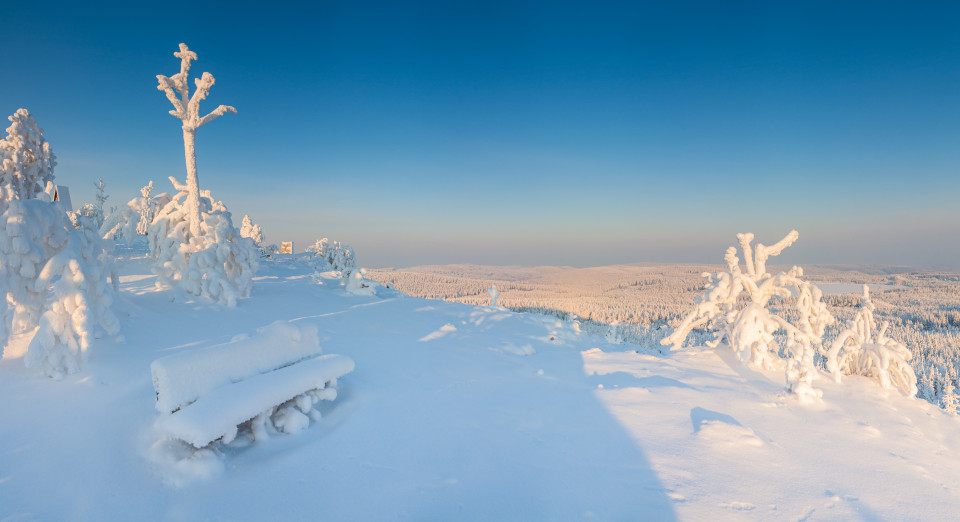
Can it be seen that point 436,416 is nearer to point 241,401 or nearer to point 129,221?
point 241,401

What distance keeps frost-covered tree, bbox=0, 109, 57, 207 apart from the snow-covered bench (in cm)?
1622

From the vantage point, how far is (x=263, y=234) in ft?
125

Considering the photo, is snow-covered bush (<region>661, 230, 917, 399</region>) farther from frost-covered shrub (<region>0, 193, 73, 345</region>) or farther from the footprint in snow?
frost-covered shrub (<region>0, 193, 73, 345</region>)

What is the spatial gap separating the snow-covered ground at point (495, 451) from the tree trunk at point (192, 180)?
718 cm

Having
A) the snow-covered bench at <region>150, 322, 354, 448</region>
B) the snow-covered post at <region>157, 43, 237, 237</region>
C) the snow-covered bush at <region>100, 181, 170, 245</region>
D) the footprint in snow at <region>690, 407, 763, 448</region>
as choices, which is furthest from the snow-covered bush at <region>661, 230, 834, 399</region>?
the snow-covered bush at <region>100, 181, 170, 245</region>

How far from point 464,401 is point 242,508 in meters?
3.55

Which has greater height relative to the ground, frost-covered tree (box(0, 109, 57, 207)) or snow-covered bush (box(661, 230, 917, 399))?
frost-covered tree (box(0, 109, 57, 207))

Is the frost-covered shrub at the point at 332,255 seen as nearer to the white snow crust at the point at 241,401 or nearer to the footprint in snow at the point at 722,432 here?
the white snow crust at the point at 241,401

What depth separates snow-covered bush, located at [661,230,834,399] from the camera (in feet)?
30.3

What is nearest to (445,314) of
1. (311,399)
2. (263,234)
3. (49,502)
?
(311,399)

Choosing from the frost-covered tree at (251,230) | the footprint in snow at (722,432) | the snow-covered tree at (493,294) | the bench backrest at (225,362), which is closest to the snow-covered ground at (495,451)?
the footprint in snow at (722,432)

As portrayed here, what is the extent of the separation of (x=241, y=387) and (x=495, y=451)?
330cm

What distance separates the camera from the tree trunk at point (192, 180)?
14195mm

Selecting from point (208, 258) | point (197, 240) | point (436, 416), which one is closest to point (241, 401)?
point (436, 416)
